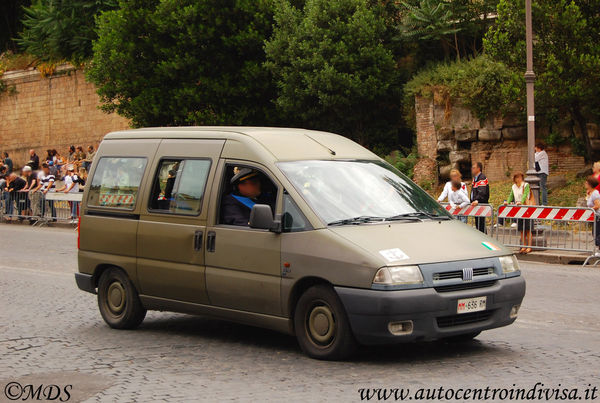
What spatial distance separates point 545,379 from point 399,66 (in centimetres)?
2738

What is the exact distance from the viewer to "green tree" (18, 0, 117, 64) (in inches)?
1751

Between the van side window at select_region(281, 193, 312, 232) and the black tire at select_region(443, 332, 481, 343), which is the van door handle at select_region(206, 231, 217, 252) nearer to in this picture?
the van side window at select_region(281, 193, 312, 232)

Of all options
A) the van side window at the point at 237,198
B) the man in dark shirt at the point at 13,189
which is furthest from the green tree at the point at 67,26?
the van side window at the point at 237,198

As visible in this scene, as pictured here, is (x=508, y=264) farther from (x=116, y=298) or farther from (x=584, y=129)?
(x=584, y=129)

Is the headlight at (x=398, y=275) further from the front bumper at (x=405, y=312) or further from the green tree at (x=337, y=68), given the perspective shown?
the green tree at (x=337, y=68)

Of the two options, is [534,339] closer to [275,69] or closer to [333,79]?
[333,79]

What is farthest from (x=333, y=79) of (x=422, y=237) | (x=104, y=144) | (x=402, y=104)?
(x=422, y=237)

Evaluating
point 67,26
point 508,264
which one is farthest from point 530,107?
point 67,26

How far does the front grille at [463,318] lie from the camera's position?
732 centimetres

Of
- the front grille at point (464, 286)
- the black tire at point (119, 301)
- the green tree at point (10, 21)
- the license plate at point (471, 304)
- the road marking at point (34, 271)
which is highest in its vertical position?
the green tree at point (10, 21)

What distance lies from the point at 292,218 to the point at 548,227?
10.4 metres

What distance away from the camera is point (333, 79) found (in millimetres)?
30656

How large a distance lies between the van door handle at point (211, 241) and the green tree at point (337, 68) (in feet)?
73.2

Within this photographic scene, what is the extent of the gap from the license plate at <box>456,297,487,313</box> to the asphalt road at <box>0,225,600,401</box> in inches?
17.2
